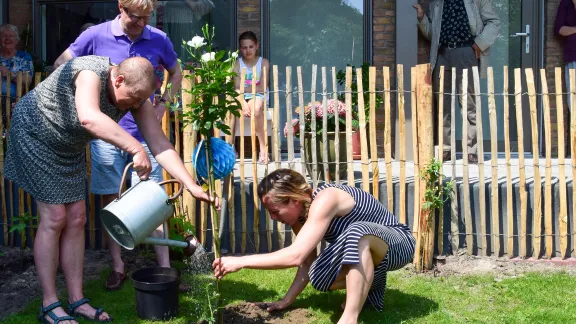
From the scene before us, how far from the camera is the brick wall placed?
8531mm

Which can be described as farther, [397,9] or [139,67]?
[397,9]

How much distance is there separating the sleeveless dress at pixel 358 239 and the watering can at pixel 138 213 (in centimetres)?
85

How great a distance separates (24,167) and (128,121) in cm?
84

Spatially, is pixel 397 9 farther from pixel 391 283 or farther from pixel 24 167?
pixel 24 167

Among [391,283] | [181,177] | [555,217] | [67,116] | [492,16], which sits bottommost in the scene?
[391,283]

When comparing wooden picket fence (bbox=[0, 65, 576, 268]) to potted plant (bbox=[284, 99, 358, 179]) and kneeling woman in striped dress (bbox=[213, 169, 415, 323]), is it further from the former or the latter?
kneeling woman in striped dress (bbox=[213, 169, 415, 323])

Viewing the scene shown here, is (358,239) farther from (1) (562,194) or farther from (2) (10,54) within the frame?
(2) (10,54)

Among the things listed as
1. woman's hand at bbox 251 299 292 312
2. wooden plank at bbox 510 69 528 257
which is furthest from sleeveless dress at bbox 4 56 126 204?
wooden plank at bbox 510 69 528 257

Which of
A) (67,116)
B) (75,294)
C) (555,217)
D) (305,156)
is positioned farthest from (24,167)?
(555,217)

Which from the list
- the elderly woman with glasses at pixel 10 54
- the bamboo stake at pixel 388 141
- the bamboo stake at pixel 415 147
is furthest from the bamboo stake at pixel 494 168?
the elderly woman with glasses at pixel 10 54

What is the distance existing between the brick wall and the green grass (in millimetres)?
4699

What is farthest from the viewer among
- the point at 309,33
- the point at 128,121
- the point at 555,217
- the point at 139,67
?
the point at 309,33

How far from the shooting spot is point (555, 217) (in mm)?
5410

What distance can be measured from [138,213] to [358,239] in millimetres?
1167
